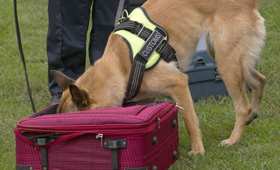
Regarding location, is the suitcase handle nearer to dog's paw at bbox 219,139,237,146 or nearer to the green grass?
the green grass

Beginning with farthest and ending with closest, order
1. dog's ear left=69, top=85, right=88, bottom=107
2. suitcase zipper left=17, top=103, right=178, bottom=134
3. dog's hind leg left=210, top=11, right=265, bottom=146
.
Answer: dog's hind leg left=210, top=11, right=265, bottom=146 < dog's ear left=69, top=85, right=88, bottom=107 < suitcase zipper left=17, top=103, right=178, bottom=134

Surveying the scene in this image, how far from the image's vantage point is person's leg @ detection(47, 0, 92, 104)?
192 inches

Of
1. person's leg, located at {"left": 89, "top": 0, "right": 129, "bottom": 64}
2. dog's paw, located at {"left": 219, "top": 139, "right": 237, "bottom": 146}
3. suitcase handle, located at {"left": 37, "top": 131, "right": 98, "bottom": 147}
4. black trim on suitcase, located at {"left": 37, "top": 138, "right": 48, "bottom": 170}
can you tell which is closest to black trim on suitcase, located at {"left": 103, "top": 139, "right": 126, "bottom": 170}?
suitcase handle, located at {"left": 37, "top": 131, "right": 98, "bottom": 147}

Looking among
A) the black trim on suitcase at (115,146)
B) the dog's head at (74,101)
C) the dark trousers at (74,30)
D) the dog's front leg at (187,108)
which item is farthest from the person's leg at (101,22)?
the black trim on suitcase at (115,146)

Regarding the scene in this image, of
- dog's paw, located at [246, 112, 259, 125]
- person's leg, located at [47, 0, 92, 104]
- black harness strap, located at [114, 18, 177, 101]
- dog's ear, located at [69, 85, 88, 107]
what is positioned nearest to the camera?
dog's ear, located at [69, 85, 88, 107]

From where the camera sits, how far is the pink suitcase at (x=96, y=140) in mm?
3180

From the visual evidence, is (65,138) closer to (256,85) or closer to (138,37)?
(138,37)

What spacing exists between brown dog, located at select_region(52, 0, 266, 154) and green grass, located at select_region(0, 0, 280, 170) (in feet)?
0.59

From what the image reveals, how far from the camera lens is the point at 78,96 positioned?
3.61 m

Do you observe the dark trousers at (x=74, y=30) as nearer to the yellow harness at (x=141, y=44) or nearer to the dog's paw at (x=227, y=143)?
the yellow harness at (x=141, y=44)

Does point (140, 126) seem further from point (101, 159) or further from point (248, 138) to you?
point (248, 138)

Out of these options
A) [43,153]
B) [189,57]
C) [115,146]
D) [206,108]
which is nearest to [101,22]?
[189,57]

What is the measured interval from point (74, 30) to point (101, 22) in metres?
0.29

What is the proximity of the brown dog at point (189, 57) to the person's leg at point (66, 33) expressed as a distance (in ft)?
2.94
